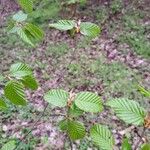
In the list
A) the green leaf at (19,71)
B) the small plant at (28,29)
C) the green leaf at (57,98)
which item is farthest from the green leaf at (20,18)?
the green leaf at (57,98)

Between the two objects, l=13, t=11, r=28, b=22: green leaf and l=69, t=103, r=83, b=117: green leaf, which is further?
l=13, t=11, r=28, b=22: green leaf

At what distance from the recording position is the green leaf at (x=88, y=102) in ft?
3.15

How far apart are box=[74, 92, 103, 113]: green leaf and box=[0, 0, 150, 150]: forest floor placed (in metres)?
3.65

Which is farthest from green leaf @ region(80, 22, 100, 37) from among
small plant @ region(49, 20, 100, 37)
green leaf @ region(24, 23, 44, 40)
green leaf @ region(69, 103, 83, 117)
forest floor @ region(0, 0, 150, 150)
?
forest floor @ region(0, 0, 150, 150)

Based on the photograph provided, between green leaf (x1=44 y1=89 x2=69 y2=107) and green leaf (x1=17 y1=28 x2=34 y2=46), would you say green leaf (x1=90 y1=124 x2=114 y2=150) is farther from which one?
green leaf (x1=17 y1=28 x2=34 y2=46)

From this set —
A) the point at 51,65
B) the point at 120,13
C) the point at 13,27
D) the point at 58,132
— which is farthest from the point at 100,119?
the point at 13,27

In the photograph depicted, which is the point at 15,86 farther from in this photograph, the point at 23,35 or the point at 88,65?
the point at 88,65

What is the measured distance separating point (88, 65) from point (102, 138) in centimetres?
553

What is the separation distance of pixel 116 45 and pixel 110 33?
479 millimetres

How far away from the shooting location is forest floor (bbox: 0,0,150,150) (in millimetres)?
4977

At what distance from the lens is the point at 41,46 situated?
7410 millimetres

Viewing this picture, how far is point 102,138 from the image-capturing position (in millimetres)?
925

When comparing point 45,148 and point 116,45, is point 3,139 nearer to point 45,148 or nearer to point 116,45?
point 45,148

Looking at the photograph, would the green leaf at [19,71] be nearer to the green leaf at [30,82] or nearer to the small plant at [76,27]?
the green leaf at [30,82]
